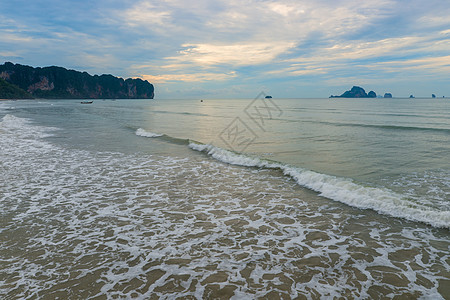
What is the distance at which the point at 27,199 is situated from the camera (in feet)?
29.3

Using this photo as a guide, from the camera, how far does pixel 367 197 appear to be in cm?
902

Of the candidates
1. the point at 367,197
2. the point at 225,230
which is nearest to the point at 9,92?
the point at 225,230

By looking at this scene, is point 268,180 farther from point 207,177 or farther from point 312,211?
point 312,211

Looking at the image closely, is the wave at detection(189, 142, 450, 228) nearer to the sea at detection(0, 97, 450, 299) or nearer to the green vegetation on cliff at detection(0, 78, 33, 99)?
the sea at detection(0, 97, 450, 299)

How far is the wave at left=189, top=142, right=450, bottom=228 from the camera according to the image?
298 inches

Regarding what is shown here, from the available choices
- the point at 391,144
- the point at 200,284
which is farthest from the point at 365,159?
the point at 200,284

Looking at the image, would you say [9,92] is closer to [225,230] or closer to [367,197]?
[225,230]

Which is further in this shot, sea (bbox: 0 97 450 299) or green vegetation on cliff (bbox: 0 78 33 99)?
green vegetation on cliff (bbox: 0 78 33 99)

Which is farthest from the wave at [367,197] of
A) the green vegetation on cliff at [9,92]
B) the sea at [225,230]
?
the green vegetation on cliff at [9,92]

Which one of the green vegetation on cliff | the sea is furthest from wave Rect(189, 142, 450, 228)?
the green vegetation on cliff

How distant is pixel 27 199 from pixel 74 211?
227 centimetres

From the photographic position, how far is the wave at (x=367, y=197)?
758cm

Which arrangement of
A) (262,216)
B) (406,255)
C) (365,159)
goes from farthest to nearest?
1. (365,159)
2. (262,216)
3. (406,255)

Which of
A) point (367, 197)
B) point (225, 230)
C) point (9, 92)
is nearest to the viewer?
point (225, 230)
